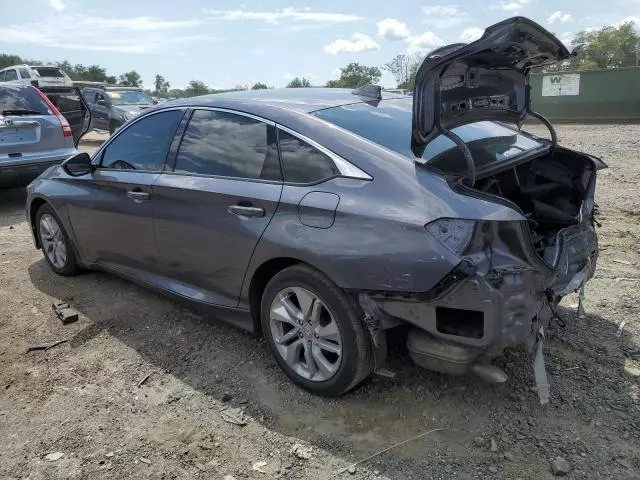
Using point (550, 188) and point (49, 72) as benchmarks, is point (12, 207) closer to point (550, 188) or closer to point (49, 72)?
point (550, 188)

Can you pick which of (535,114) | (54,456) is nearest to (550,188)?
(535,114)

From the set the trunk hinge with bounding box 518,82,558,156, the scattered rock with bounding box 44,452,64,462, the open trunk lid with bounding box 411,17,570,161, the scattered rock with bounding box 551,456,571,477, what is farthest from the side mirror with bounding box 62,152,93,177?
the scattered rock with bounding box 551,456,571,477

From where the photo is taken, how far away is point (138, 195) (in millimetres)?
3855

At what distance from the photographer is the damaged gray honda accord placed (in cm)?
249

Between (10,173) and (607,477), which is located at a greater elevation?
(10,173)

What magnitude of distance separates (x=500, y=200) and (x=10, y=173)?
7.14 meters

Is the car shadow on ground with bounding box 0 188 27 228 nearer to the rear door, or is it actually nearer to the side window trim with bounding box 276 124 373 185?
the rear door

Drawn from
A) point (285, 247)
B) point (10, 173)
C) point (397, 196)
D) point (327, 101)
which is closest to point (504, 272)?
point (397, 196)

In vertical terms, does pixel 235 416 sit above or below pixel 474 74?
below

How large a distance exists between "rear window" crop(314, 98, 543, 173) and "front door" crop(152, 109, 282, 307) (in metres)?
0.49

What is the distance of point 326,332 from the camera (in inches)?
114

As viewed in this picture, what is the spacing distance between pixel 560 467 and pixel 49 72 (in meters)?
26.5

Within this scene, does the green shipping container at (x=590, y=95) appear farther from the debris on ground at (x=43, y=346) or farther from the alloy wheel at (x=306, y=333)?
the debris on ground at (x=43, y=346)

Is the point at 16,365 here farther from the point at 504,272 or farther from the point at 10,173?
the point at 10,173
